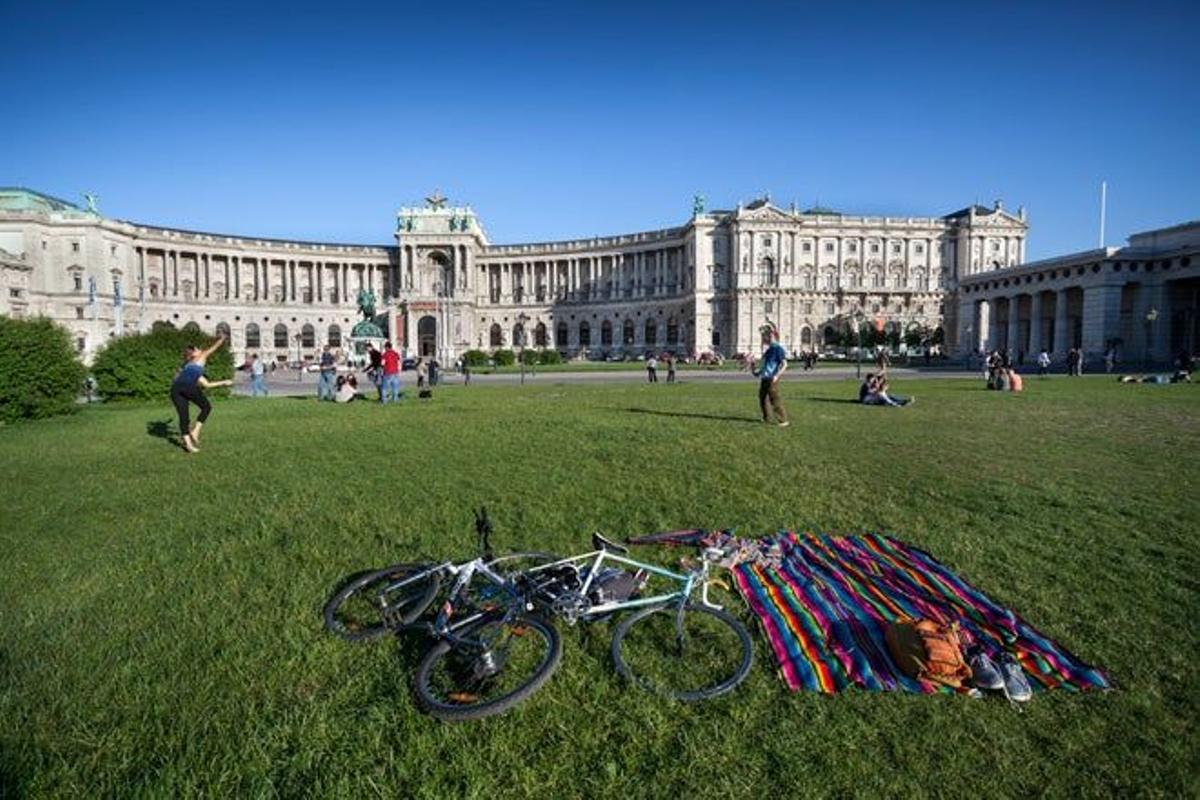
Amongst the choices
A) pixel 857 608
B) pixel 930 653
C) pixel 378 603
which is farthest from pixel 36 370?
pixel 930 653

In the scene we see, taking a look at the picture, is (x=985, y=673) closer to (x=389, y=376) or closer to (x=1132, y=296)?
(x=389, y=376)

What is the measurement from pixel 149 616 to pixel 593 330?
285 ft

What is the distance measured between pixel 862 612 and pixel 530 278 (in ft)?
300

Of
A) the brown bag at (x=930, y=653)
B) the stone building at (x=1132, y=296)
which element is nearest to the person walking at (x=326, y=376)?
the brown bag at (x=930, y=653)

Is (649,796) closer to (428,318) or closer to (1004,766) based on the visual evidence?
(1004,766)

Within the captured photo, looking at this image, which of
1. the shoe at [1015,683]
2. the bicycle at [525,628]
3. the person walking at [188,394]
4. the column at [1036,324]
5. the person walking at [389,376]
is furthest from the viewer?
the column at [1036,324]

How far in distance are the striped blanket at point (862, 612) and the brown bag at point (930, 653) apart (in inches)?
3.2

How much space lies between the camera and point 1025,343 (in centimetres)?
5862

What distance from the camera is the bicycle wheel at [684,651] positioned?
3695 mm

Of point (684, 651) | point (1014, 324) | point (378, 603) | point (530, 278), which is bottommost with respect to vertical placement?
point (684, 651)

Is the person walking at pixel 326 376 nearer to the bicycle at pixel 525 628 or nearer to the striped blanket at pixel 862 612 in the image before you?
the bicycle at pixel 525 628

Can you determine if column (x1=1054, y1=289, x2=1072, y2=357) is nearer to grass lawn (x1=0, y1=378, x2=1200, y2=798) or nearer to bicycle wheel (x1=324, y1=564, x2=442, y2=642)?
grass lawn (x1=0, y1=378, x2=1200, y2=798)

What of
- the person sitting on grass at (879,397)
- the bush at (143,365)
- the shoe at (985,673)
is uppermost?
the bush at (143,365)

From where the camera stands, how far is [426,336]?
8319 centimetres
